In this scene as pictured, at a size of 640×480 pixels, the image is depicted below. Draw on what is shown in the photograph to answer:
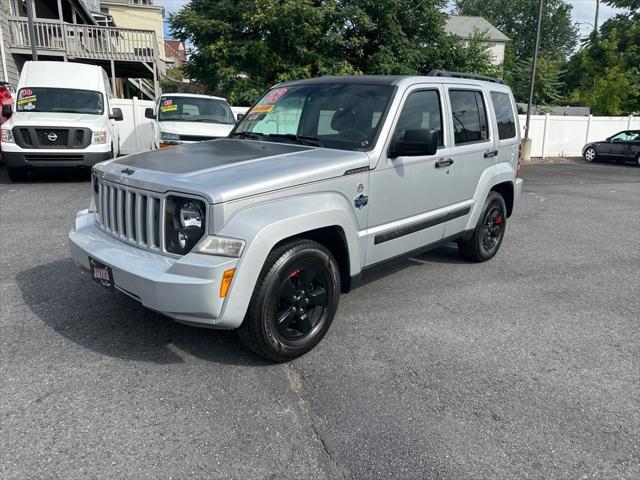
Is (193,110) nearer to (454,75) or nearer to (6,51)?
(454,75)

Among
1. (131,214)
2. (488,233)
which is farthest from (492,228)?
(131,214)

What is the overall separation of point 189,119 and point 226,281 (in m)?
9.59

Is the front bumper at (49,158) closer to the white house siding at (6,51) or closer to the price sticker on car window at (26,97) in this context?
the price sticker on car window at (26,97)

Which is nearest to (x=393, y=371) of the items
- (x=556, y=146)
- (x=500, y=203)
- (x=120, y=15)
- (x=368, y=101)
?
(x=368, y=101)

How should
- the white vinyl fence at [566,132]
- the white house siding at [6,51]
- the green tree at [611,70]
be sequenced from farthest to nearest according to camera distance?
the green tree at [611,70], the white vinyl fence at [566,132], the white house siding at [6,51]

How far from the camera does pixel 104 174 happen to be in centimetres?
364

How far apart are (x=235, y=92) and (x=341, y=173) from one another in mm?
16345

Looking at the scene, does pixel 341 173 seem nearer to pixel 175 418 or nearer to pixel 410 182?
pixel 410 182

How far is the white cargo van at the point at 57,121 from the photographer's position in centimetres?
953

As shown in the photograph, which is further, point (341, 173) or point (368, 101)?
point (368, 101)

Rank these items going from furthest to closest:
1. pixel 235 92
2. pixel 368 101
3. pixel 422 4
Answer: pixel 422 4, pixel 235 92, pixel 368 101

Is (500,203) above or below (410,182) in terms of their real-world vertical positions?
below

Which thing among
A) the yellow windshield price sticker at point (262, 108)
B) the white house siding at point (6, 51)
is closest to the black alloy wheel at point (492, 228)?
the yellow windshield price sticker at point (262, 108)

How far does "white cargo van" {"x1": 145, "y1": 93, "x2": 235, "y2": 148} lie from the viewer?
34.9ft
